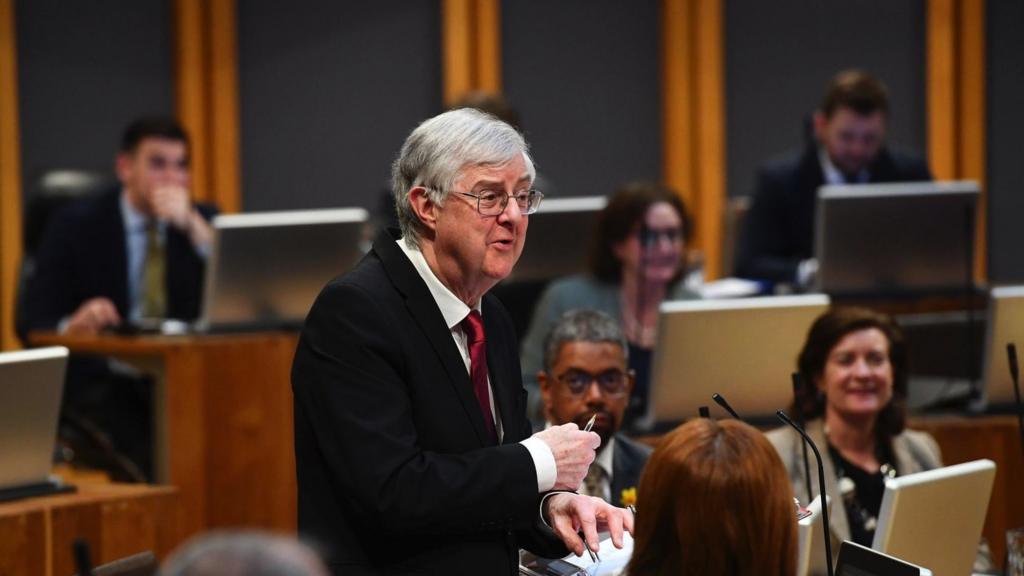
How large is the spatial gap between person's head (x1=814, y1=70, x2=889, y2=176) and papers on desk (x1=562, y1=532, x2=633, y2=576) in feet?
10.9

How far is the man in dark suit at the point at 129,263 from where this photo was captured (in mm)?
4793

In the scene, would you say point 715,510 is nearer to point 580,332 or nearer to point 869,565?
point 869,565

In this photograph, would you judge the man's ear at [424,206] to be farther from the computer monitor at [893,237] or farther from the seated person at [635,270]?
the computer monitor at [893,237]

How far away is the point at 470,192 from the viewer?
198cm

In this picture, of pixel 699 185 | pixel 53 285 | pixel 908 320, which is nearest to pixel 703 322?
pixel 908 320

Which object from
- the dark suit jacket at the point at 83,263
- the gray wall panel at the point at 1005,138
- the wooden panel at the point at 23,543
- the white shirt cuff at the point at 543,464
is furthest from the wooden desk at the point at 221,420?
the gray wall panel at the point at 1005,138

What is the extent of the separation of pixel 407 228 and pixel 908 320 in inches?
105

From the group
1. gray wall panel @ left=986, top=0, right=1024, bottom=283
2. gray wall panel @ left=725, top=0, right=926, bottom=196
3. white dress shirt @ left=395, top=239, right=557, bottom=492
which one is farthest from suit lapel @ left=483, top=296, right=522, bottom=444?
gray wall panel @ left=986, top=0, right=1024, bottom=283

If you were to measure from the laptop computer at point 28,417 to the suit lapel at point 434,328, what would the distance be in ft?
4.00

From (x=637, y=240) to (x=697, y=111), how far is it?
297cm

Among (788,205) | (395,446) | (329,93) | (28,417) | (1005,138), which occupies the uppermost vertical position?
(329,93)

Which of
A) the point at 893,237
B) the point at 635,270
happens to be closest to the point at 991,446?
the point at 893,237

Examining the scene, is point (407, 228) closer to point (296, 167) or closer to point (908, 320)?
point (908, 320)

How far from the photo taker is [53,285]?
16.4 feet
